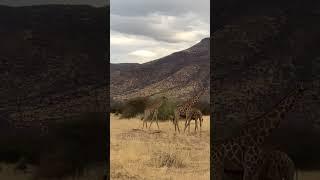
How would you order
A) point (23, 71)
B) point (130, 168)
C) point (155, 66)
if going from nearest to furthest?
point (23, 71) → point (130, 168) → point (155, 66)

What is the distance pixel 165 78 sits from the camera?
36.2m
